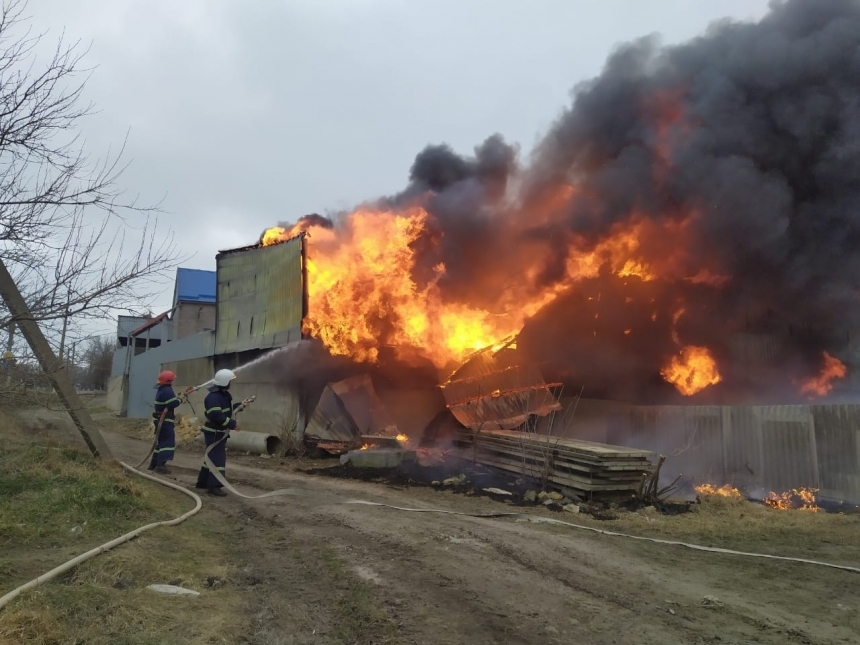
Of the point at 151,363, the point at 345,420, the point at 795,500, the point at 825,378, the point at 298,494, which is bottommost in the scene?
the point at 795,500

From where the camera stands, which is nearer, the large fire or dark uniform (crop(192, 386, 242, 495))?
dark uniform (crop(192, 386, 242, 495))

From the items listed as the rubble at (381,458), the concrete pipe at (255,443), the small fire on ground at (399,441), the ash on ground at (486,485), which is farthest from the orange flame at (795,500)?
the concrete pipe at (255,443)

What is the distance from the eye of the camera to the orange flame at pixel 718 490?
10841 millimetres

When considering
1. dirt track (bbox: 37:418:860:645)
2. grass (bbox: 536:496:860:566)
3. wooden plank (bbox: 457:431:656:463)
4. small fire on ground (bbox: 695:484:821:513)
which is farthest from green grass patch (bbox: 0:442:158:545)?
small fire on ground (bbox: 695:484:821:513)

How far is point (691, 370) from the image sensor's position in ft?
54.1

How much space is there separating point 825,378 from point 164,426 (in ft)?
57.8

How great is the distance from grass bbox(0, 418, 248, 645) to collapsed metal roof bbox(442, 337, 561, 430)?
7436 mm

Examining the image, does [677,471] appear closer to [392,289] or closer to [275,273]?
[392,289]

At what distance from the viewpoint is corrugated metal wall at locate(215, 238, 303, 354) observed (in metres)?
A: 15.4

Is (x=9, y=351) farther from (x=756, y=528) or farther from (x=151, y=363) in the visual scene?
(x=151, y=363)

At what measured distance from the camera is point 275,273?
16391 mm

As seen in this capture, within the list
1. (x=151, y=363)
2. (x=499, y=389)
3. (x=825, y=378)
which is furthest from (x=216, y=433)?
(x=151, y=363)

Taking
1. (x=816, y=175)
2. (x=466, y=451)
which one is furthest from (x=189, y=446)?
(x=816, y=175)

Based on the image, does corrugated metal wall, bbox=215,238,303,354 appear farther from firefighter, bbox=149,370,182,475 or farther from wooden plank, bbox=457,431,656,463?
wooden plank, bbox=457,431,656,463
